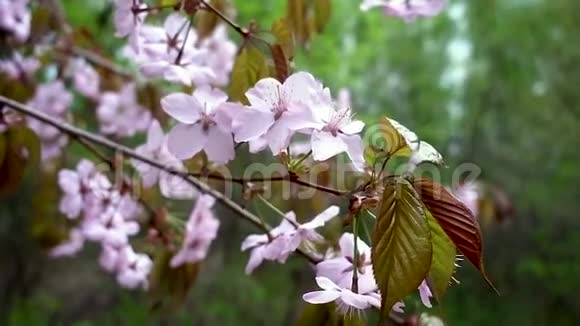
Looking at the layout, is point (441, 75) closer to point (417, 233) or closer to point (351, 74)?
point (351, 74)

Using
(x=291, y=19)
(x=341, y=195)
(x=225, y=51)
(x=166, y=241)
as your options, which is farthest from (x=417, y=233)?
(x=225, y=51)

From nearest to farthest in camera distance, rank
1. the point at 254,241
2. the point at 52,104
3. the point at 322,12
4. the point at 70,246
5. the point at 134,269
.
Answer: the point at 254,241
the point at 322,12
the point at 134,269
the point at 52,104
the point at 70,246

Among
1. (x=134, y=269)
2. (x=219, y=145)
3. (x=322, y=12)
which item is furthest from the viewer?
(x=134, y=269)

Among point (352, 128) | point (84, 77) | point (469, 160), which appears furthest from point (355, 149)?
point (469, 160)

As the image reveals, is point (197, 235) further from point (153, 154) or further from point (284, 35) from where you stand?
point (284, 35)

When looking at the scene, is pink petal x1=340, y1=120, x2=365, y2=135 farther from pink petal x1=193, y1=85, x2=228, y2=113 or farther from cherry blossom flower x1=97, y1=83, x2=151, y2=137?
cherry blossom flower x1=97, y1=83, x2=151, y2=137

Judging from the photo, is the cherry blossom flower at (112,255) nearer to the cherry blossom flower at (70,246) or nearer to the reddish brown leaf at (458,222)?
the cherry blossom flower at (70,246)

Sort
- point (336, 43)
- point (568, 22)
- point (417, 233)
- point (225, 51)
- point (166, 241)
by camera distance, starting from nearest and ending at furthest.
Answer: point (417, 233)
point (166, 241)
point (225, 51)
point (336, 43)
point (568, 22)
